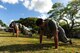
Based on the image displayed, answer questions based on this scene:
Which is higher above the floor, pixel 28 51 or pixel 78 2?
pixel 78 2

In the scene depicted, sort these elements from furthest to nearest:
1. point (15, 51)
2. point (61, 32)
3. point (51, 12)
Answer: point (51, 12) < point (61, 32) < point (15, 51)

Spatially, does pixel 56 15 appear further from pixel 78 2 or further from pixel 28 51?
pixel 28 51

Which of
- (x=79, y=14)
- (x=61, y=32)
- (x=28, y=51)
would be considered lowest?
(x=28, y=51)

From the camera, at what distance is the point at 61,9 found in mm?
75188

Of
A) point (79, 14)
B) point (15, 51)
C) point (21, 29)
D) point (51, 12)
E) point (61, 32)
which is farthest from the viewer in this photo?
point (51, 12)

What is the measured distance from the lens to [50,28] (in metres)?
14.1

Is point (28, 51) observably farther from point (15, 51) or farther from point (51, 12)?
point (51, 12)

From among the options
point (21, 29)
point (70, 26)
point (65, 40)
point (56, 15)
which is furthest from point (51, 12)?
point (65, 40)

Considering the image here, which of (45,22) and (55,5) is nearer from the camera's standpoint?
(45,22)

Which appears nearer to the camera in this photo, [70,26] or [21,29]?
[21,29]

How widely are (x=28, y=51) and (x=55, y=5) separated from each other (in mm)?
63179

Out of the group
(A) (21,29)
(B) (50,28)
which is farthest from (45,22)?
(A) (21,29)

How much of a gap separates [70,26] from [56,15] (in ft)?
19.0

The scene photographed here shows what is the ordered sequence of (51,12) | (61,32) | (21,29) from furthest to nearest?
(51,12) → (21,29) → (61,32)
